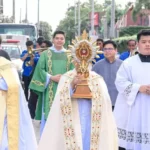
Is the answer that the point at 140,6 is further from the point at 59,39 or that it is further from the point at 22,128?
the point at 22,128

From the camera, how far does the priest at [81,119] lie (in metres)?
6.05

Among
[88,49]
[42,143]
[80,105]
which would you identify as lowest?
[42,143]

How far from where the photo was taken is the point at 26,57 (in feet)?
40.5

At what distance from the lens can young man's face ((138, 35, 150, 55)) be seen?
6.59m

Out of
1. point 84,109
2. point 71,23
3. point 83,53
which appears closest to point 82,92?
point 84,109

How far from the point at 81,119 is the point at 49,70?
2.77 meters

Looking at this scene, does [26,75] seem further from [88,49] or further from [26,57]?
[88,49]

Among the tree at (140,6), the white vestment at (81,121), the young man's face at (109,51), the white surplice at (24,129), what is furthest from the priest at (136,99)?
the tree at (140,6)

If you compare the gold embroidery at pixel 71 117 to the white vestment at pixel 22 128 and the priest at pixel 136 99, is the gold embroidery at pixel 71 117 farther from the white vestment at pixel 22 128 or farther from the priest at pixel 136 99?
the priest at pixel 136 99

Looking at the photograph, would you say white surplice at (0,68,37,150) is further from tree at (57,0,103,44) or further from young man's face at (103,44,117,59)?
tree at (57,0,103,44)

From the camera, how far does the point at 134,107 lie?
6.66m

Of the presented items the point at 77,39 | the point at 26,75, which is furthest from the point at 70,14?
the point at 77,39

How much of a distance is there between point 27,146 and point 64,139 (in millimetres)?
456

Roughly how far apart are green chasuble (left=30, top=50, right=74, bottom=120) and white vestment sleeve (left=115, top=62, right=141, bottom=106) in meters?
2.00
